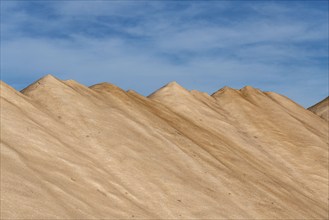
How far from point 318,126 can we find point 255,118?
10114 mm

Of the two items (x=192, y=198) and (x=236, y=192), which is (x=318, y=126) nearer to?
(x=236, y=192)

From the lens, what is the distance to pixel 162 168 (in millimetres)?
35031

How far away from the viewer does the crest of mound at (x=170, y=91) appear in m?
54.8

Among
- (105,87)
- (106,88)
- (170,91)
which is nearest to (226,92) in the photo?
(170,91)

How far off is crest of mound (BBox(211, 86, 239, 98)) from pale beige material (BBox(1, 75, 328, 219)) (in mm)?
6908

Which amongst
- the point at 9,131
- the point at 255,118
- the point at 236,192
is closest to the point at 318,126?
the point at 255,118

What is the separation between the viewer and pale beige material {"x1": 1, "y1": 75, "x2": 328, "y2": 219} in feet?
87.9

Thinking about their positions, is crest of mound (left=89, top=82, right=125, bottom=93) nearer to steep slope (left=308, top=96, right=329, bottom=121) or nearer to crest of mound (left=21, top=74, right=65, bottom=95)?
crest of mound (left=21, top=74, right=65, bottom=95)

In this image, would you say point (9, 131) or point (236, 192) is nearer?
point (9, 131)

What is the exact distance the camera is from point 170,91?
55.7 m

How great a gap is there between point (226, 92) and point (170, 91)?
10466mm

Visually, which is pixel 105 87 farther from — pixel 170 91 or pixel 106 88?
pixel 170 91

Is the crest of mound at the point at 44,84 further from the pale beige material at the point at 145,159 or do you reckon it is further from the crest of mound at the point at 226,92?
the crest of mound at the point at 226,92

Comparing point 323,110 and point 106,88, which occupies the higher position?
point 323,110
